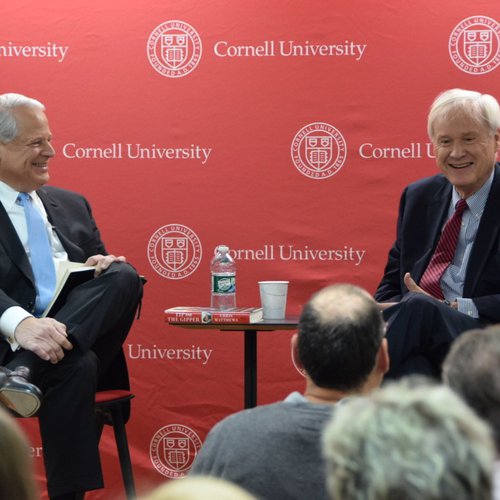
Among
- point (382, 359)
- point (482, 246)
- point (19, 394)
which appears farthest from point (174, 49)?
point (382, 359)

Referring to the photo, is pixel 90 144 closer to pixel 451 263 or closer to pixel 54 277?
pixel 54 277

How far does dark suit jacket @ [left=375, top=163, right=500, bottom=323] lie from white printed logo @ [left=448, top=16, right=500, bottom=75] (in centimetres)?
75

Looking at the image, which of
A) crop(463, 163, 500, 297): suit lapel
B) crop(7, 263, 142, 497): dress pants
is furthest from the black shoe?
crop(463, 163, 500, 297): suit lapel

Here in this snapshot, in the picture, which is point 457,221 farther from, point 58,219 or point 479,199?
point 58,219

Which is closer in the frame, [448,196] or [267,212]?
[448,196]

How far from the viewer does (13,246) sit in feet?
11.6

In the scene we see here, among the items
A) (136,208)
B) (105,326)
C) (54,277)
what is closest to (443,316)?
(105,326)

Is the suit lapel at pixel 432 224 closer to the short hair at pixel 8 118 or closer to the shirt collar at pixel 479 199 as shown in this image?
the shirt collar at pixel 479 199

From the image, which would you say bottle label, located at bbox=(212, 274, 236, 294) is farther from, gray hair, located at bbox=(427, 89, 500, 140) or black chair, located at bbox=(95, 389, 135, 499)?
gray hair, located at bbox=(427, 89, 500, 140)

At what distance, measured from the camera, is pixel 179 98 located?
14.3 feet

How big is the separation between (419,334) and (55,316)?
1276mm

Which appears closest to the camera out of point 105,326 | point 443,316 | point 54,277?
point 443,316

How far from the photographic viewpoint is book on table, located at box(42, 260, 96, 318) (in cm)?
340

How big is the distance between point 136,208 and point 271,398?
104 centimetres
